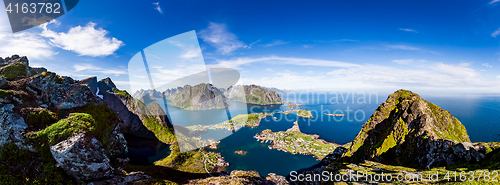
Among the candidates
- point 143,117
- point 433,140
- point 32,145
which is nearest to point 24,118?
point 32,145

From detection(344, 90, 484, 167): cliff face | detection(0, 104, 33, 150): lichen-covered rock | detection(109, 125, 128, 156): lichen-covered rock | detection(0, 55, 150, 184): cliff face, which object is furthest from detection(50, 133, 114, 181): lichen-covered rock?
detection(344, 90, 484, 167): cliff face

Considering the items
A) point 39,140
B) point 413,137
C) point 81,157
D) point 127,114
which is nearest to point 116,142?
point 39,140

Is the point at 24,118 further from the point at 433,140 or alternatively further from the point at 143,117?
the point at 143,117

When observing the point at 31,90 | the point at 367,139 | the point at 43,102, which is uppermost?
the point at 31,90

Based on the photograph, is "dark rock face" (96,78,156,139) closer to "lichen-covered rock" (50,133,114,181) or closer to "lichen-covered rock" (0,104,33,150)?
"lichen-covered rock" (0,104,33,150)

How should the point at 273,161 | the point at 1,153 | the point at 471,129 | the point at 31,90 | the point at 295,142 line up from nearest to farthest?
1. the point at 1,153
2. the point at 31,90
3. the point at 273,161
4. the point at 295,142
5. the point at 471,129

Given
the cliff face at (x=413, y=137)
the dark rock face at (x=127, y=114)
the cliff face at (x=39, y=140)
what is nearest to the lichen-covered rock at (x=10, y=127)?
the cliff face at (x=39, y=140)

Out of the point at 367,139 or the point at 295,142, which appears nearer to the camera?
the point at 367,139
